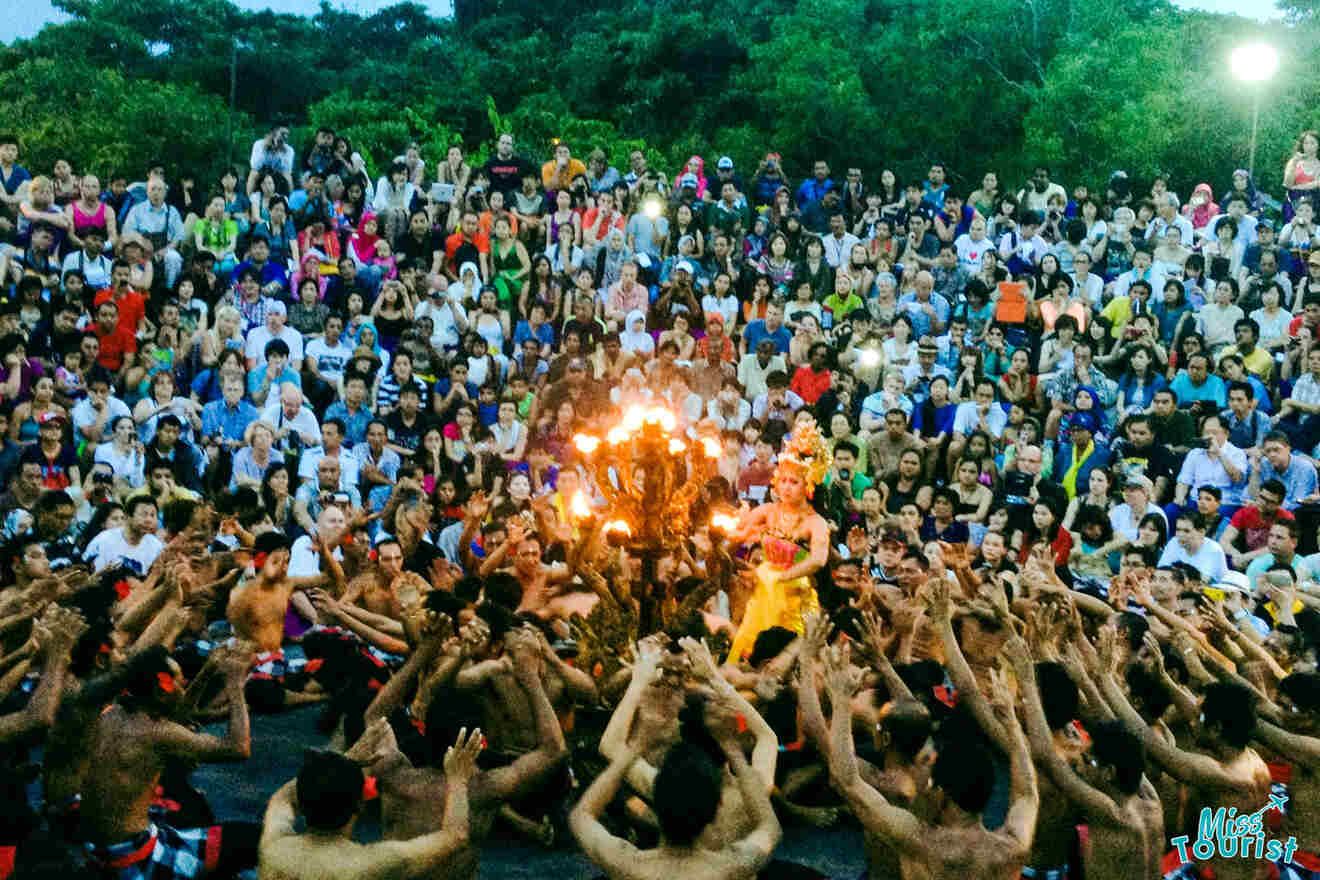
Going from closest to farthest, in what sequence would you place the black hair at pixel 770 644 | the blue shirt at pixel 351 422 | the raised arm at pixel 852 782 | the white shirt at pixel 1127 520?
the raised arm at pixel 852 782 < the black hair at pixel 770 644 < the white shirt at pixel 1127 520 < the blue shirt at pixel 351 422

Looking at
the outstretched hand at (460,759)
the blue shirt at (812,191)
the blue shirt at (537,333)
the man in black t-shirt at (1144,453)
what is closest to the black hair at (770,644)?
the outstretched hand at (460,759)

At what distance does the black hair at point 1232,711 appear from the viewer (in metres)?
6.26

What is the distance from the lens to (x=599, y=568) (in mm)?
9312

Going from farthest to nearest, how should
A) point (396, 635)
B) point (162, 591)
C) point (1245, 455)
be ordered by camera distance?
point (1245, 455) → point (396, 635) → point (162, 591)

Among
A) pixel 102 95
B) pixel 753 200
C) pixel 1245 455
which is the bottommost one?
pixel 1245 455

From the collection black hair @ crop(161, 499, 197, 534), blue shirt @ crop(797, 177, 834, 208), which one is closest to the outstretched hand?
black hair @ crop(161, 499, 197, 534)

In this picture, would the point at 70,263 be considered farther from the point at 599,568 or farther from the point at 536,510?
the point at 599,568

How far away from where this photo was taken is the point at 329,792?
493 centimetres

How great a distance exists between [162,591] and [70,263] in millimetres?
7798

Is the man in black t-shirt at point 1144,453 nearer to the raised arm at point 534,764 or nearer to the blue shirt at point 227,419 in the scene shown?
the blue shirt at point 227,419

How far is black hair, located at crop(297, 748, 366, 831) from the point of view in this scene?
494cm

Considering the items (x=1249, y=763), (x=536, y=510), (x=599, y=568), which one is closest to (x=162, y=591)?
(x=599, y=568)

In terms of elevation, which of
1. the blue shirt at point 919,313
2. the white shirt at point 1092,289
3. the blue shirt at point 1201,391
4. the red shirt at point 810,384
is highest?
the white shirt at point 1092,289
